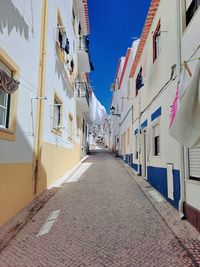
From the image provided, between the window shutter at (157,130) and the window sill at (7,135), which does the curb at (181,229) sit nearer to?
the window shutter at (157,130)

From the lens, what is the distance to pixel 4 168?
4.68m

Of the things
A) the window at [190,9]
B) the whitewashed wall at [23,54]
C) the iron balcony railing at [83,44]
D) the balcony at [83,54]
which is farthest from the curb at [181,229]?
the iron balcony railing at [83,44]

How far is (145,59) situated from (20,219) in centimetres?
839

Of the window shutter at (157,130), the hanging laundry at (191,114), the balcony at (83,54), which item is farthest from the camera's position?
the balcony at (83,54)

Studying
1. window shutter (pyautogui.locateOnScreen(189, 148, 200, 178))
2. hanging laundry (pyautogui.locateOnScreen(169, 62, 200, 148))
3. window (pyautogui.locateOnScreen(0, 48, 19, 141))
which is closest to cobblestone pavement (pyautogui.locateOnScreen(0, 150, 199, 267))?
window shutter (pyautogui.locateOnScreen(189, 148, 200, 178))

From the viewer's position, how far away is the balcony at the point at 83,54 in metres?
15.9

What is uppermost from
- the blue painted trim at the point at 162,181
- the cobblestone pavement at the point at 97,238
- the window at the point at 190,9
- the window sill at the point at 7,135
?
the window at the point at 190,9

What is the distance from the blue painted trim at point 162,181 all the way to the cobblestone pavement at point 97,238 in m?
0.60

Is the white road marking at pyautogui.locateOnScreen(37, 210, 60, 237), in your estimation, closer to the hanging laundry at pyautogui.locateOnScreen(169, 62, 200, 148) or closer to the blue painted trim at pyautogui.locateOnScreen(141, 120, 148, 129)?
the hanging laundry at pyautogui.locateOnScreen(169, 62, 200, 148)

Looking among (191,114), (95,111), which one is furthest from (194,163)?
(95,111)

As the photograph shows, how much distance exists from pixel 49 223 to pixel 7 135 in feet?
6.92

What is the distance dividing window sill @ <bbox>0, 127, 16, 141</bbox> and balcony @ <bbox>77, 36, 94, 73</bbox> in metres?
11.9

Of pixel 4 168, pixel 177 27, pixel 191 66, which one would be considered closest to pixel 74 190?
pixel 4 168

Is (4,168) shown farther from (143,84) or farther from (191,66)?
(143,84)
